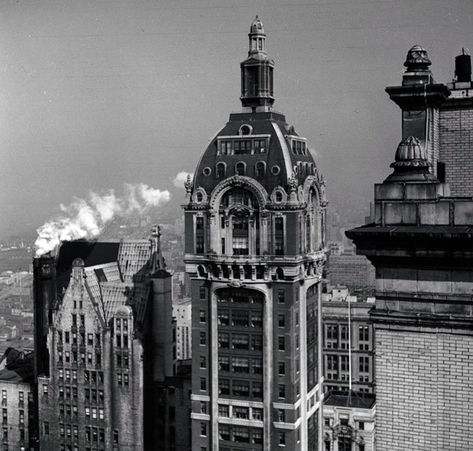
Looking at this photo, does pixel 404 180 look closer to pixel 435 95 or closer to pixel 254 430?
pixel 435 95

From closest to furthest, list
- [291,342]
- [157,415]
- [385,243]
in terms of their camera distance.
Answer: [385,243] < [291,342] < [157,415]

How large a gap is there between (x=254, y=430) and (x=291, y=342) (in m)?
10.9

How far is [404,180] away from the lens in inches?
682

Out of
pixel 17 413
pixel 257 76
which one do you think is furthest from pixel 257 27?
pixel 17 413

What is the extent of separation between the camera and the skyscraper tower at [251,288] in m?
82.4

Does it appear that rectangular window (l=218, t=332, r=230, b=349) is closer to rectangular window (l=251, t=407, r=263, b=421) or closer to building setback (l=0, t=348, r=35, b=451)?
rectangular window (l=251, t=407, r=263, b=421)

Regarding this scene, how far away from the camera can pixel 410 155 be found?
689 inches

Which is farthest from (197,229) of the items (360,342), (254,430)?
(360,342)

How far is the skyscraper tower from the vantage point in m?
82.4

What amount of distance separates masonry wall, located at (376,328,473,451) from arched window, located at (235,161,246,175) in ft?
224

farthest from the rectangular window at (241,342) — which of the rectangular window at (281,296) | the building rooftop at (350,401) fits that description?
the building rooftop at (350,401)

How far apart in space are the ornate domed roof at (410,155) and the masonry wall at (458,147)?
2.85 m

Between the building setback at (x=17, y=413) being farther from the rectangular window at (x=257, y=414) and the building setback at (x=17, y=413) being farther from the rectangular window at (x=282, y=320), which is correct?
the rectangular window at (x=282, y=320)

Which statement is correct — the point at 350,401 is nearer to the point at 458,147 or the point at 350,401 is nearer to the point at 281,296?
the point at 281,296
